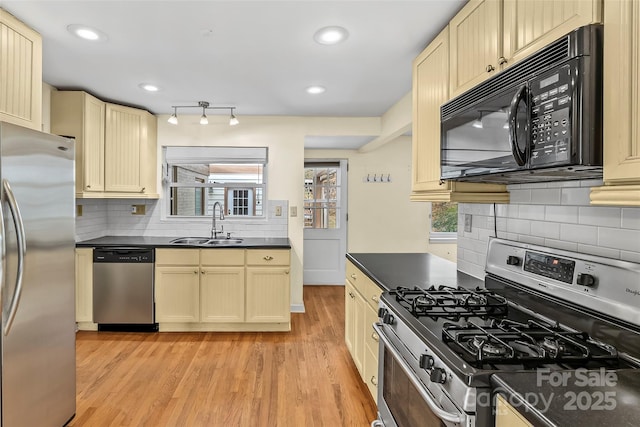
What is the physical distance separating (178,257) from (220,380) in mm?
1358

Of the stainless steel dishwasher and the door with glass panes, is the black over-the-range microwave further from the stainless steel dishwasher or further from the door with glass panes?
the door with glass panes

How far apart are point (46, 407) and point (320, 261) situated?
13.3 ft

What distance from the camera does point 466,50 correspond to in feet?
5.78

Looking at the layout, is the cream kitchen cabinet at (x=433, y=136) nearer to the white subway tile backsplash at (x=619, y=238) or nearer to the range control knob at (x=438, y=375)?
the white subway tile backsplash at (x=619, y=238)

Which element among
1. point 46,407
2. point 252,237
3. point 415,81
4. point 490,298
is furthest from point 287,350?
point 415,81

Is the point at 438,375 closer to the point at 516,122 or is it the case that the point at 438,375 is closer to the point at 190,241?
the point at 516,122

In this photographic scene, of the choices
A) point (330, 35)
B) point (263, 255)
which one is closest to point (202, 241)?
point (263, 255)

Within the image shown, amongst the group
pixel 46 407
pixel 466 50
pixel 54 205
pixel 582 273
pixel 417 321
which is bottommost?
pixel 46 407

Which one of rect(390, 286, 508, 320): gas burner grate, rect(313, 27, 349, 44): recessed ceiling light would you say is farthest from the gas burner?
rect(313, 27, 349, 44): recessed ceiling light

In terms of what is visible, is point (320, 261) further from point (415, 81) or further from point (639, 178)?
point (639, 178)

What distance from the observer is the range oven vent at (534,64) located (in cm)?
103

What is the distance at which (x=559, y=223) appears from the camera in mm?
1572

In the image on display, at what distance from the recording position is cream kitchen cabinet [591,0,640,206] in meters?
0.91

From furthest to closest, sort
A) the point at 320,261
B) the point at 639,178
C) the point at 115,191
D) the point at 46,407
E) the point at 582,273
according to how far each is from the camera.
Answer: the point at 320,261
the point at 115,191
the point at 46,407
the point at 582,273
the point at 639,178
